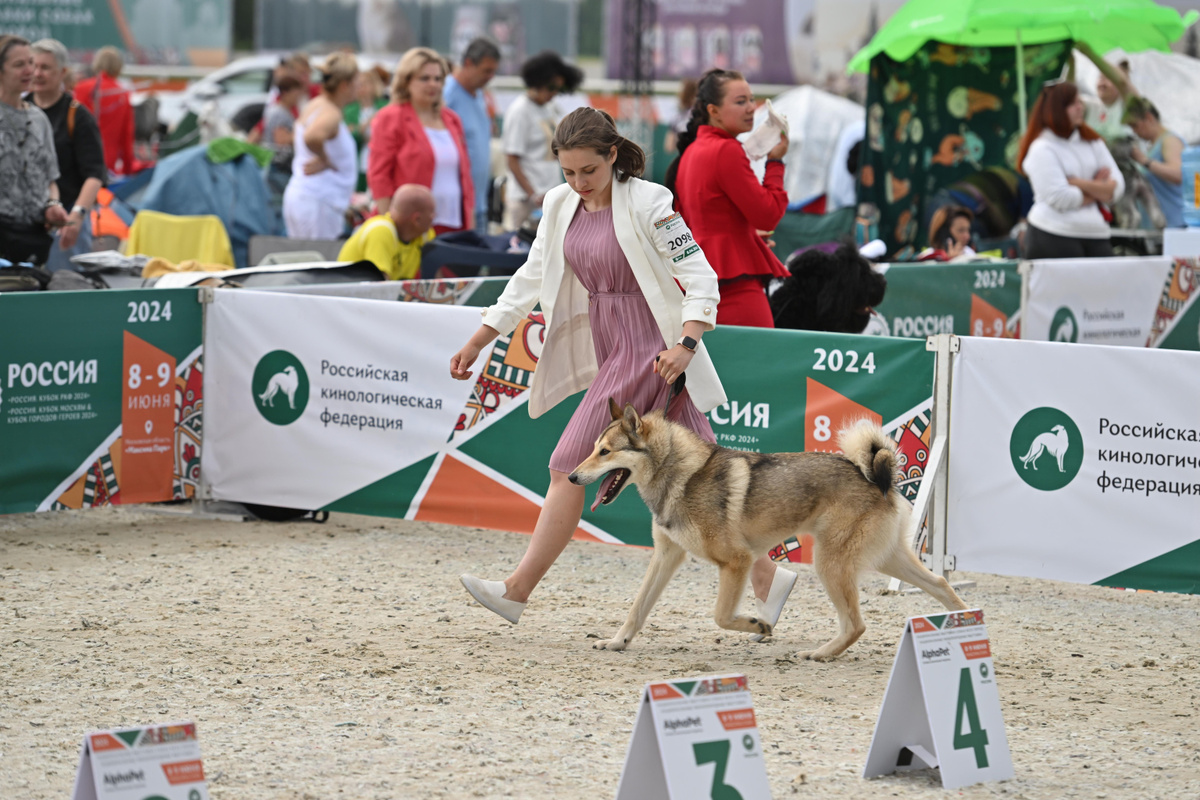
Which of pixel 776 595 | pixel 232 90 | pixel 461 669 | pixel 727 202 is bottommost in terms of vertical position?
pixel 461 669

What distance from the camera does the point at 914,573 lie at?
5.25 meters

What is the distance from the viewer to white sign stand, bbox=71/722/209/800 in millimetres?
2910

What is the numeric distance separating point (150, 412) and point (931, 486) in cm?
385

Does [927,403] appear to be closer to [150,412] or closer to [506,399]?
[506,399]

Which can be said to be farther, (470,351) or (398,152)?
(398,152)

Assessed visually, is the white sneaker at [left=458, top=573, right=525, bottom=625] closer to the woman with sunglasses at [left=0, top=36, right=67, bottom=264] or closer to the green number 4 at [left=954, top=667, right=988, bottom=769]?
the green number 4 at [left=954, top=667, right=988, bottom=769]

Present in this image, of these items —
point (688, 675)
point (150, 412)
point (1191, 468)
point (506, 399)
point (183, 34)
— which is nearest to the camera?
point (688, 675)

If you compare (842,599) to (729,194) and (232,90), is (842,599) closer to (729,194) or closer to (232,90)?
(729,194)

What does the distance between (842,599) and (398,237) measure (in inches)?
184

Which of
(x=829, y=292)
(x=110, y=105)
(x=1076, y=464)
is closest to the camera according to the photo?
(x=1076, y=464)

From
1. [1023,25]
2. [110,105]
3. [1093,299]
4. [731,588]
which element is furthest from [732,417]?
[110,105]

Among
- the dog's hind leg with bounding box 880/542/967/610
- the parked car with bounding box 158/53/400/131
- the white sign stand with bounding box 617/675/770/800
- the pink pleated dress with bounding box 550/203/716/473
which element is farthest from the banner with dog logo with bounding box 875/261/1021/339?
the parked car with bounding box 158/53/400/131

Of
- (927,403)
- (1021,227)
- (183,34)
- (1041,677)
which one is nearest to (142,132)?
(183,34)

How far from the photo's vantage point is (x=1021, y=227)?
43.4ft
